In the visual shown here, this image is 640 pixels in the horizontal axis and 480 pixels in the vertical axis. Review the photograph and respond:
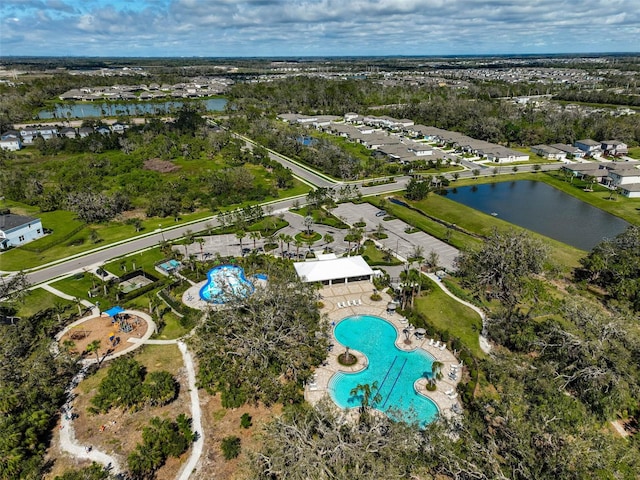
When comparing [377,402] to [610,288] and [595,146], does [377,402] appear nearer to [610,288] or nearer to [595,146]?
[610,288]

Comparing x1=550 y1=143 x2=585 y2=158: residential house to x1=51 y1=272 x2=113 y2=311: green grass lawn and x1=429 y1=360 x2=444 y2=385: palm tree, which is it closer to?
x1=429 y1=360 x2=444 y2=385: palm tree

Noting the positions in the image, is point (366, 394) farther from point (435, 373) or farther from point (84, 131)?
point (84, 131)

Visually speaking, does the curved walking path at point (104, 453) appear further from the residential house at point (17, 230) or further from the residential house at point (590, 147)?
the residential house at point (590, 147)

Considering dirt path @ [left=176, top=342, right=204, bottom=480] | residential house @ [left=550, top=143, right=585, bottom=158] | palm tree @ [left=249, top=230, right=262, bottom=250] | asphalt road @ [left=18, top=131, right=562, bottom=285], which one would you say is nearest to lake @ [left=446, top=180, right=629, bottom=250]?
asphalt road @ [left=18, top=131, right=562, bottom=285]

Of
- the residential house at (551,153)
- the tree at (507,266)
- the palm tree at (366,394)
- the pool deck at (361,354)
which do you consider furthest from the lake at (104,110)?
the palm tree at (366,394)

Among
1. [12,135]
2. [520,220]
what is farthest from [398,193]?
[12,135]

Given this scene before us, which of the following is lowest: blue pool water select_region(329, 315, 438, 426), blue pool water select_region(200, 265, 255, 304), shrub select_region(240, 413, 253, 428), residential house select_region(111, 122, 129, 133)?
blue pool water select_region(329, 315, 438, 426)

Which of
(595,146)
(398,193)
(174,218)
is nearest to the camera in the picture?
(174,218)
